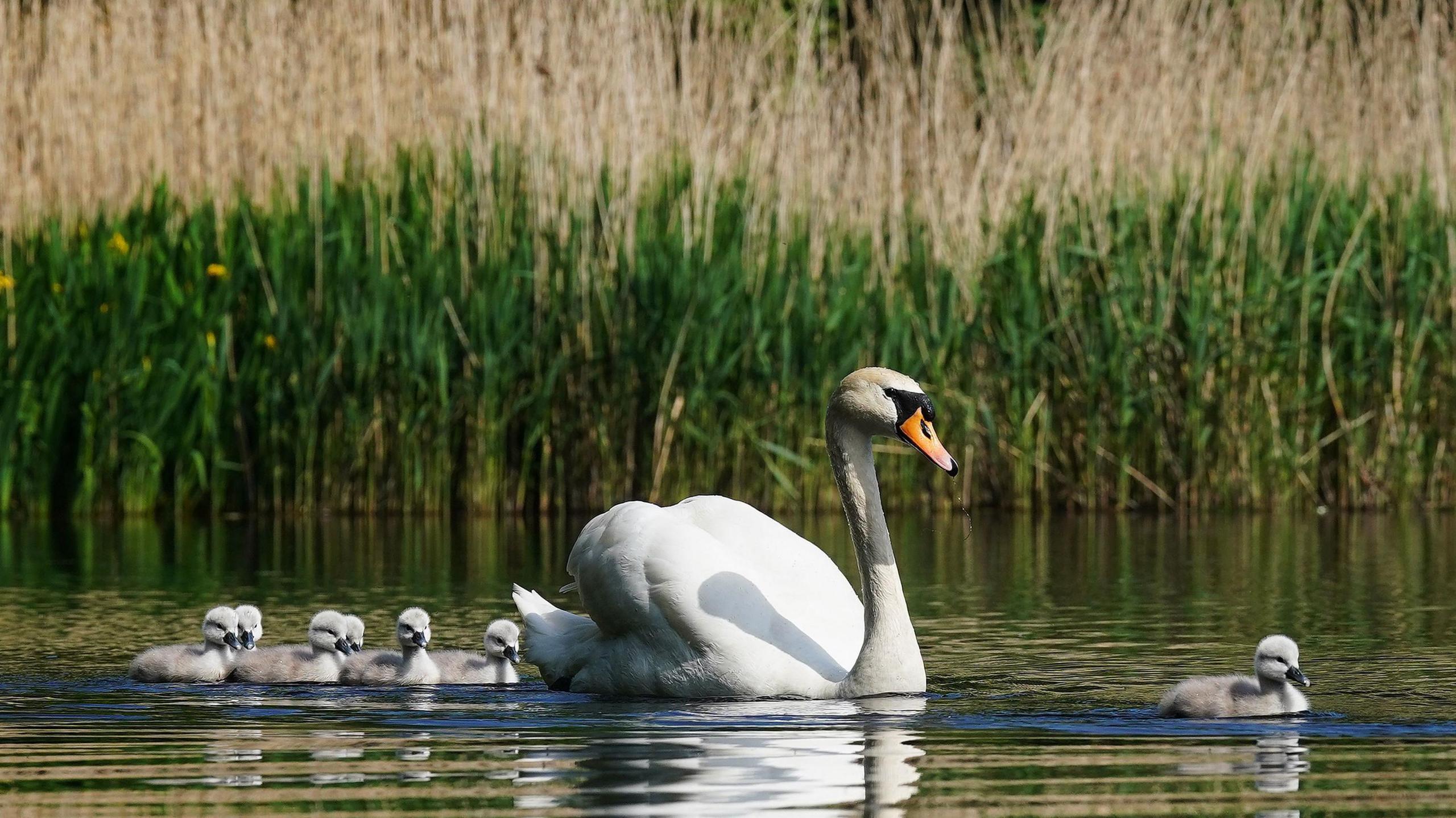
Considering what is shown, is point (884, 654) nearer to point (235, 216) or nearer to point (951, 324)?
point (951, 324)

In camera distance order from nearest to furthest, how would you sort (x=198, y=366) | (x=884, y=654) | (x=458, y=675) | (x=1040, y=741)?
(x=1040, y=741) → (x=884, y=654) → (x=458, y=675) → (x=198, y=366)

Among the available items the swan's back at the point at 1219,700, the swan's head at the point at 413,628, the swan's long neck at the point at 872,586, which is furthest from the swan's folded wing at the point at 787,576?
the swan's back at the point at 1219,700

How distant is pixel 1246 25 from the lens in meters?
14.9

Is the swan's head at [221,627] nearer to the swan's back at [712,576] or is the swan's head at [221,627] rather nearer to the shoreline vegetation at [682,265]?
the swan's back at [712,576]

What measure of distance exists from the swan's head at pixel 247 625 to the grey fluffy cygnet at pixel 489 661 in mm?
584

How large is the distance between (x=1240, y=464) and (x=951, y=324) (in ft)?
6.19

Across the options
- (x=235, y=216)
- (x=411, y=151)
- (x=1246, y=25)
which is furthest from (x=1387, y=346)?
(x=235, y=216)

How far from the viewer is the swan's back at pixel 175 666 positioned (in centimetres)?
748

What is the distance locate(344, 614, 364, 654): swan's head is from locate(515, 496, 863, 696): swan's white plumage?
59cm

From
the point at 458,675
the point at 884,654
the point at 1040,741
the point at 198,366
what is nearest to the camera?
the point at 1040,741

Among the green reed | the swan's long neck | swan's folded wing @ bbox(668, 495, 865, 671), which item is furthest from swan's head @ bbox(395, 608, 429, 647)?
the green reed

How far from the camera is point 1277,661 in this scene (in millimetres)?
6543

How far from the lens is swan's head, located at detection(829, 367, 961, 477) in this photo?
6.96 metres

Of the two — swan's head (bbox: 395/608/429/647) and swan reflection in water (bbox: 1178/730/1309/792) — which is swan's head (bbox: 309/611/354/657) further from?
swan reflection in water (bbox: 1178/730/1309/792)
